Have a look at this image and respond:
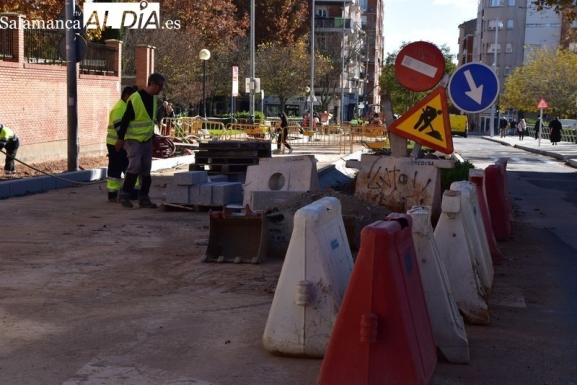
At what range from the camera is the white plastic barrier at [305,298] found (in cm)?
588

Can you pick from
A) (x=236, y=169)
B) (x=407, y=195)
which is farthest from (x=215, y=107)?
(x=407, y=195)

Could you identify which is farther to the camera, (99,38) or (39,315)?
(99,38)

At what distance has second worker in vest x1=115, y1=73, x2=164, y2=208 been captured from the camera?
532 inches

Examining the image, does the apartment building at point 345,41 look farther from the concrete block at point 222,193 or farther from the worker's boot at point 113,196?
the concrete block at point 222,193

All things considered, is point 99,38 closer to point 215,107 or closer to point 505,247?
point 505,247

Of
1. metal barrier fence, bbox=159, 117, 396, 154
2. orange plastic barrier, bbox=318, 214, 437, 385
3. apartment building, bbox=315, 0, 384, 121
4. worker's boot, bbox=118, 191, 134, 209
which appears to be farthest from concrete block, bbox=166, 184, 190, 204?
apartment building, bbox=315, 0, 384, 121

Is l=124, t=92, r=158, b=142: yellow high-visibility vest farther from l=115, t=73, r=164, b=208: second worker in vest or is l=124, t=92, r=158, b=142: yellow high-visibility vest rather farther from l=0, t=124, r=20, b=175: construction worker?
l=0, t=124, r=20, b=175: construction worker

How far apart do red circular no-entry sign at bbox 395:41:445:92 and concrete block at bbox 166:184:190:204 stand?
449cm

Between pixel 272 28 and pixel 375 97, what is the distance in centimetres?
7419

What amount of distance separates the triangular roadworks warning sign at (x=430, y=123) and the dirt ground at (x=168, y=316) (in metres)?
0.92

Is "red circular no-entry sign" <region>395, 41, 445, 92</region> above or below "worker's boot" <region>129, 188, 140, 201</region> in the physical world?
above

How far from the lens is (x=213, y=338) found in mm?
6461

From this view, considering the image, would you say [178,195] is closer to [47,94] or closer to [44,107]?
[44,107]

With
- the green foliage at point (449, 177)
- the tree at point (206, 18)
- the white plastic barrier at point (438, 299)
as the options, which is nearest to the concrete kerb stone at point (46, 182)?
the green foliage at point (449, 177)
